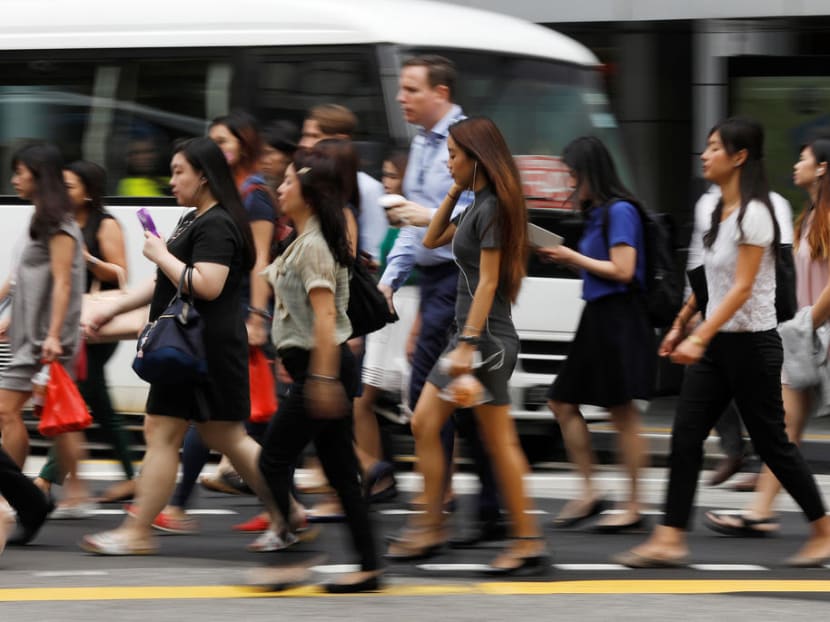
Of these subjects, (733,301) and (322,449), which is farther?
(733,301)

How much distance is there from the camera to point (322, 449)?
5.89 metres

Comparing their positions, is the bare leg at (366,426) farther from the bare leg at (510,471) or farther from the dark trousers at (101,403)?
A: the bare leg at (510,471)

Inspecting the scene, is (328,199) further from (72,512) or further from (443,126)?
(72,512)

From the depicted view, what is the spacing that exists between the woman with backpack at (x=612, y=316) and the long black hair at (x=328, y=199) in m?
1.69

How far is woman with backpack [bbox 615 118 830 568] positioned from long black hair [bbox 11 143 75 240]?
2.67 m

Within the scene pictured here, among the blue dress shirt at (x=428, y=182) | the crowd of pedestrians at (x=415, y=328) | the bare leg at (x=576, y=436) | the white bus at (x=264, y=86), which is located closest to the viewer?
the crowd of pedestrians at (x=415, y=328)

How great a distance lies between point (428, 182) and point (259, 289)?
3.16 ft

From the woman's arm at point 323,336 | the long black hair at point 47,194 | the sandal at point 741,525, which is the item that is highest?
the long black hair at point 47,194

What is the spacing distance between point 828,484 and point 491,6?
685 centimetres

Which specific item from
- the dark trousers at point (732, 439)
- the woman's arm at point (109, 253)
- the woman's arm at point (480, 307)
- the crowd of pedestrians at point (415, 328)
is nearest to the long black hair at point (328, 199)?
the crowd of pedestrians at point (415, 328)

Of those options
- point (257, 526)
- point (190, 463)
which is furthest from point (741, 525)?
point (190, 463)

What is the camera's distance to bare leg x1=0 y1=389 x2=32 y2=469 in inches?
294

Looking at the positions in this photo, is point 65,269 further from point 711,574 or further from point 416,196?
point 711,574

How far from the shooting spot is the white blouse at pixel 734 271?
6.43 meters
